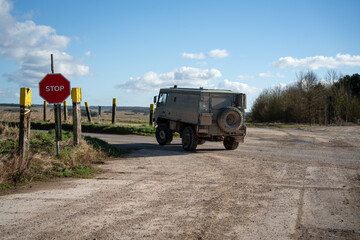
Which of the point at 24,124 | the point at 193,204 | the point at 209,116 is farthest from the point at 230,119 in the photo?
the point at 193,204

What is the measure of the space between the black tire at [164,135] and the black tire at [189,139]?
178cm

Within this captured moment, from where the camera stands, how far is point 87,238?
198 inches

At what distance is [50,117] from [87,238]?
26995 mm

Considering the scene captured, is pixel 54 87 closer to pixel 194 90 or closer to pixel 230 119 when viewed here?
pixel 194 90

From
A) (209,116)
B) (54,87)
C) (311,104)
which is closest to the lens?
(54,87)

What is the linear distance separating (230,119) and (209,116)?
→ 91cm

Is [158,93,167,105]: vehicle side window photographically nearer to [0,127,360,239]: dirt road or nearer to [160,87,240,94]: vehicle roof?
[160,87,240,94]: vehicle roof

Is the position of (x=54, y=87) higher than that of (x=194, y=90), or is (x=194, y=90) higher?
(x=194, y=90)

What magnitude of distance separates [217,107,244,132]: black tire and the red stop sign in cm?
613

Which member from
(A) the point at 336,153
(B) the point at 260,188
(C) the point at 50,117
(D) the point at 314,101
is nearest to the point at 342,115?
(D) the point at 314,101

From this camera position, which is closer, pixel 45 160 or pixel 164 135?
pixel 45 160

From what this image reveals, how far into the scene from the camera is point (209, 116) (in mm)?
14680

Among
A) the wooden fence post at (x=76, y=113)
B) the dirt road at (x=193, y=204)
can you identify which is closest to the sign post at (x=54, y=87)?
the wooden fence post at (x=76, y=113)

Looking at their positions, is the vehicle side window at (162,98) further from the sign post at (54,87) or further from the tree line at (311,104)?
the tree line at (311,104)
